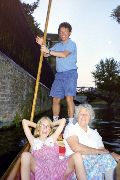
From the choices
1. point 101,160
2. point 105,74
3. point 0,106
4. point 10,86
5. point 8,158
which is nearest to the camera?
point 101,160

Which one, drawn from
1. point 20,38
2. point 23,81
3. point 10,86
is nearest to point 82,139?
point 10,86

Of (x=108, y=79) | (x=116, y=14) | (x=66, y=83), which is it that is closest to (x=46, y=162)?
(x=66, y=83)

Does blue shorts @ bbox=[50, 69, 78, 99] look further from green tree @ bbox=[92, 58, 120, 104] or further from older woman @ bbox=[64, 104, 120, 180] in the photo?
green tree @ bbox=[92, 58, 120, 104]

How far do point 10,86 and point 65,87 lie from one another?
23.4 feet

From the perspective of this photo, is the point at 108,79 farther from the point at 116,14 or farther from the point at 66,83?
the point at 66,83

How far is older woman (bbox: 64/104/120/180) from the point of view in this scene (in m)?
4.46

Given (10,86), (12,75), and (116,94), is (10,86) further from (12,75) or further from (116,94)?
(116,94)

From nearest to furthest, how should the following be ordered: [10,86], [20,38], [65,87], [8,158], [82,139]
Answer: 1. [82,139]
2. [65,87]
3. [8,158]
4. [10,86]
5. [20,38]

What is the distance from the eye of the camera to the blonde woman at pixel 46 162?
13.6 ft

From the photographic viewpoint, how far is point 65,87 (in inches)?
269

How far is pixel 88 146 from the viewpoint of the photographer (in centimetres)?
478

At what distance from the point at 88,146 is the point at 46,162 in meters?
0.72

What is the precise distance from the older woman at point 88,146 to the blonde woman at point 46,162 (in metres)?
0.24

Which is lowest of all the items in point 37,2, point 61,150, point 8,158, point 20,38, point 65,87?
point 8,158
